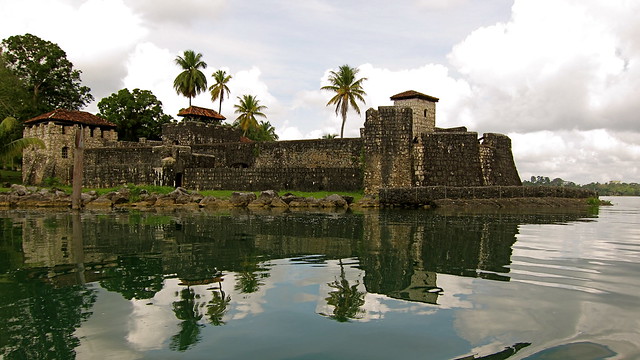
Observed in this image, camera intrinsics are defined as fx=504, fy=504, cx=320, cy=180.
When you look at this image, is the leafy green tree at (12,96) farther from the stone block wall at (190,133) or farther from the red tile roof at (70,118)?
the stone block wall at (190,133)

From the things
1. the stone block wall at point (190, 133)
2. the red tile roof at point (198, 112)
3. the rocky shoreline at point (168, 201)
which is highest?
the red tile roof at point (198, 112)

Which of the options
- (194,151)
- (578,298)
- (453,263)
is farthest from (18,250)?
(194,151)

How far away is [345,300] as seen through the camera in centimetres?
548

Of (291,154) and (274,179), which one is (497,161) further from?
(274,179)

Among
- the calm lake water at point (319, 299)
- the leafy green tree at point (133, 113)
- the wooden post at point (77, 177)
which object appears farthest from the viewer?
the leafy green tree at point (133, 113)

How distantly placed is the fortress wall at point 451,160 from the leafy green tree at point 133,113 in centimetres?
2984

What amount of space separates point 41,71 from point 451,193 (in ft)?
122

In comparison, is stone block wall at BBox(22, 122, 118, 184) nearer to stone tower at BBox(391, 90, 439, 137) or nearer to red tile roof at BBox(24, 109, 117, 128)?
red tile roof at BBox(24, 109, 117, 128)

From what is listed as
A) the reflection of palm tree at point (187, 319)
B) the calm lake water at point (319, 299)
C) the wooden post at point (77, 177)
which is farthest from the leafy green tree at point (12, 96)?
the reflection of palm tree at point (187, 319)

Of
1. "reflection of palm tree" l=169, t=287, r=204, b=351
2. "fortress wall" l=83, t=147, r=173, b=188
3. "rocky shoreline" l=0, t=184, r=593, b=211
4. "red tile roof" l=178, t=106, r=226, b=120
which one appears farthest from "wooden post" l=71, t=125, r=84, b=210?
"reflection of palm tree" l=169, t=287, r=204, b=351

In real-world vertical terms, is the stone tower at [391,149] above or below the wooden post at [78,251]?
above

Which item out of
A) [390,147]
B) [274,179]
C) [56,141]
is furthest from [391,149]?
[56,141]

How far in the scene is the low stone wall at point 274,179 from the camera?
95.7ft

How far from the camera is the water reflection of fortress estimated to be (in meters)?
6.91
